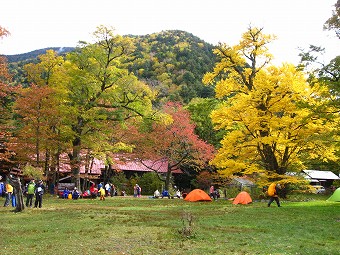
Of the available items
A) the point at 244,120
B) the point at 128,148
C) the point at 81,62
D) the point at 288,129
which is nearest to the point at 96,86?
the point at 81,62

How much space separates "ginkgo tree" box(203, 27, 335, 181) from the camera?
86.4 ft

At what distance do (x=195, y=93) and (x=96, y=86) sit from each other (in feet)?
137

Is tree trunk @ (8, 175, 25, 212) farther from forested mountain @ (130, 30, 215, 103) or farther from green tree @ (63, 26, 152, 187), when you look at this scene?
forested mountain @ (130, 30, 215, 103)

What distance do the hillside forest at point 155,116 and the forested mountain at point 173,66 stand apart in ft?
80.3

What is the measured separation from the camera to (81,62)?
1305 inches

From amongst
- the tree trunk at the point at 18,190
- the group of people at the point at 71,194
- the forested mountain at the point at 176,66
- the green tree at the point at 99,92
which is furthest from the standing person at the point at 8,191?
the forested mountain at the point at 176,66

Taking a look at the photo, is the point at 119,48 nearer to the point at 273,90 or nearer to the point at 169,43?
the point at 273,90

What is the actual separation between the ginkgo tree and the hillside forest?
78 millimetres

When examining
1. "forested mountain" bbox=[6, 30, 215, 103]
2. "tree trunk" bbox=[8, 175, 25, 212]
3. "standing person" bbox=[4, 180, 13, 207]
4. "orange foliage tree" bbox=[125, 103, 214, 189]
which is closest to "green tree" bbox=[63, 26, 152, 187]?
"orange foliage tree" bbox=[125, 103, 214, 189]

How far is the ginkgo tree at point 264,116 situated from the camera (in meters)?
26.3

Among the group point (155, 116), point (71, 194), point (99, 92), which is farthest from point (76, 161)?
point (155, 116)

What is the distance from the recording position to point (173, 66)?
83.5 m

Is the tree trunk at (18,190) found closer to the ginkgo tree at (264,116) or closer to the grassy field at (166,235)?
the grassy field at (166,235)

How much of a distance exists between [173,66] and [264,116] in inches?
2306
